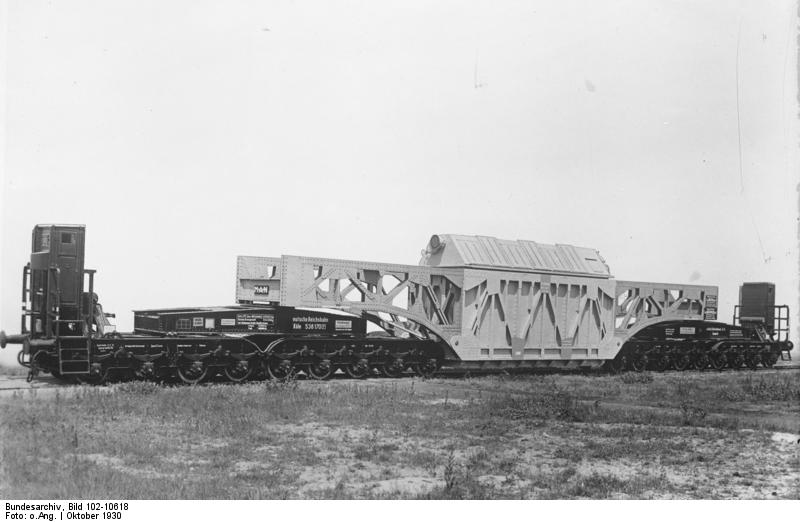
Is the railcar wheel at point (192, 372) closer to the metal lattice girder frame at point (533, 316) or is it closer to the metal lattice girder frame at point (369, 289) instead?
the metal lattice girder frame at point (369, 289)

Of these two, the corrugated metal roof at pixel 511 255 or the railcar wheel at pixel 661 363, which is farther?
the railcar wheel at pixel 661 363

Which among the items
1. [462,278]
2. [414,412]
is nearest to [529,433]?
[414,412]

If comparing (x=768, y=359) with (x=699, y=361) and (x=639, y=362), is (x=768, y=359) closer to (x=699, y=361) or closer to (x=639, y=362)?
(x=699, y=361)

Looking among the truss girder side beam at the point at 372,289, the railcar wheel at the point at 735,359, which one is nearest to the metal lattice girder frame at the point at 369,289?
the truss girder side beam at the point at 372,289

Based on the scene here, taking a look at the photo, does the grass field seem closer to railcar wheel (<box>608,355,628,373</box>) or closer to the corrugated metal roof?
the corrugated metal roof

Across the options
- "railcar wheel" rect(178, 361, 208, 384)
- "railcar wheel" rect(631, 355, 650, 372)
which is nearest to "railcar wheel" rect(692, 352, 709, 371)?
"railcar wheel" rect(631, 355, 650, 372)

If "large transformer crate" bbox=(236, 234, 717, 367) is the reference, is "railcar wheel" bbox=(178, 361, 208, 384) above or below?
below
